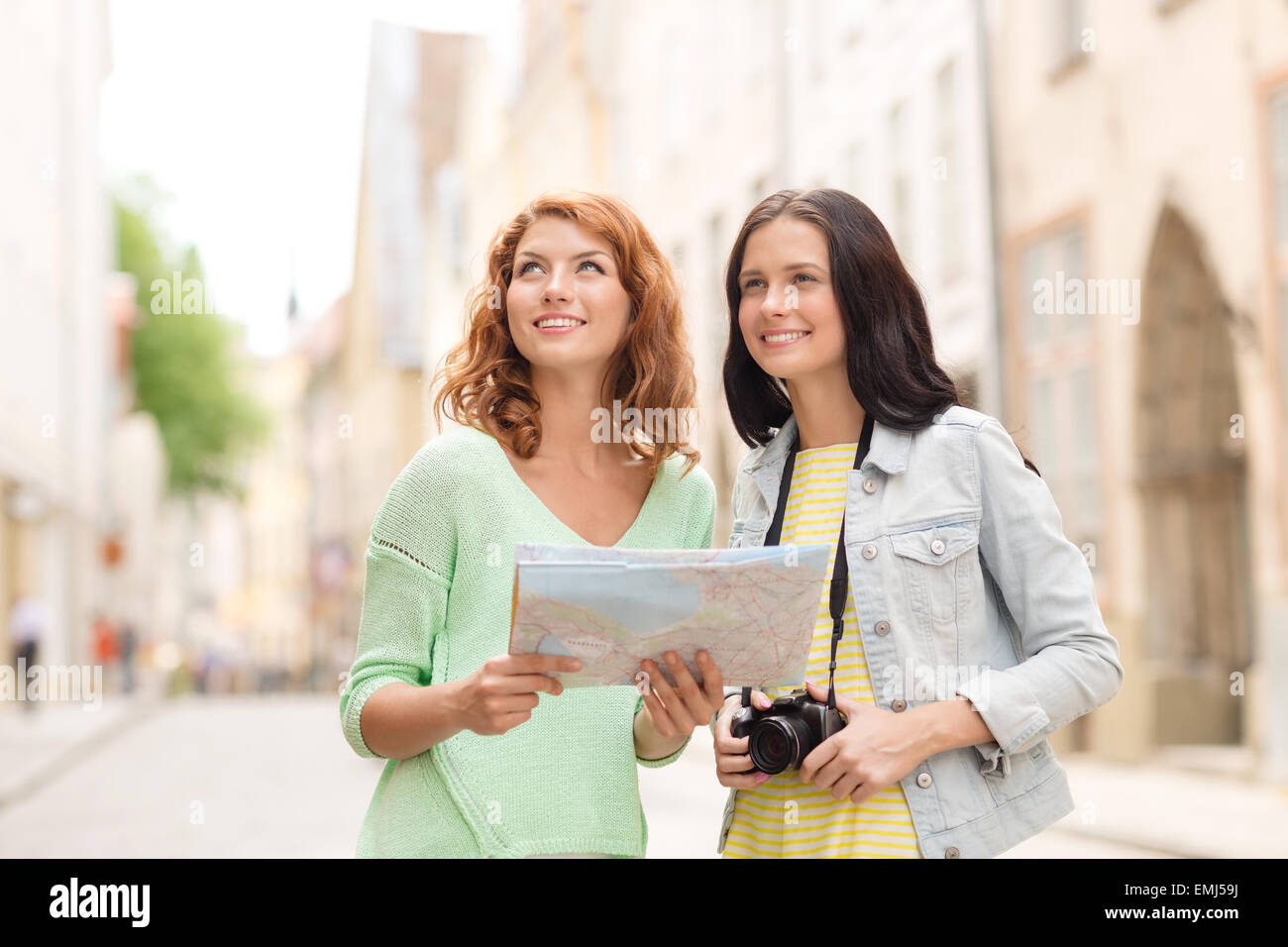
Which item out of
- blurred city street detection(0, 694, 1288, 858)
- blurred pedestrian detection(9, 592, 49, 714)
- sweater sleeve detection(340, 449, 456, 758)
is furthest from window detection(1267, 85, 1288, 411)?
blurred pedestrian detection(9, 592, 49, 714)

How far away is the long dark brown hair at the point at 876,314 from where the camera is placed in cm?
249

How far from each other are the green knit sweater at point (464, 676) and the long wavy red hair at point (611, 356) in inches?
5.1

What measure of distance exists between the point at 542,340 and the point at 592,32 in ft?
83.5

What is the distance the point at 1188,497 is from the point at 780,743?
11.3 meters

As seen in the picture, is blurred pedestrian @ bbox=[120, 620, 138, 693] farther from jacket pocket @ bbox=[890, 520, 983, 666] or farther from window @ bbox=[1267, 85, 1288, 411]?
jacket pocket @ bbox=[890, 520, 983, 666]

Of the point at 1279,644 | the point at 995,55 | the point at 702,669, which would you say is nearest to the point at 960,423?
the point at 702,669

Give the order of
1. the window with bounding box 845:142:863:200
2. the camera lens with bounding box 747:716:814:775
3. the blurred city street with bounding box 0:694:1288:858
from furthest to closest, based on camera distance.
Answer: the window with bounding box 845:142:863:200
the blurred city street with bounding box 0:694:1288:858
the camera lens with bounding box 747:716:814:775

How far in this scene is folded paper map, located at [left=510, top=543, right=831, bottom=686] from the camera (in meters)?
2.04

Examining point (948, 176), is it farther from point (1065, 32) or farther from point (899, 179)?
point (1065, 32)

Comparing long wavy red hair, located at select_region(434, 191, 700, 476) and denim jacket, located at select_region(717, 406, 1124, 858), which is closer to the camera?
denim jacket, located at select_region(717, 406, 1124, 858)

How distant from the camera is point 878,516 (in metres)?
2.45

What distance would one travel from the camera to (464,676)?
97.6 inches

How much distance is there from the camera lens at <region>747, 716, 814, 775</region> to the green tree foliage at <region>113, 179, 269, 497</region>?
3965 cm

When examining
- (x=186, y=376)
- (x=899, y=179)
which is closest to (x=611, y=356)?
(x=899, y=179)
